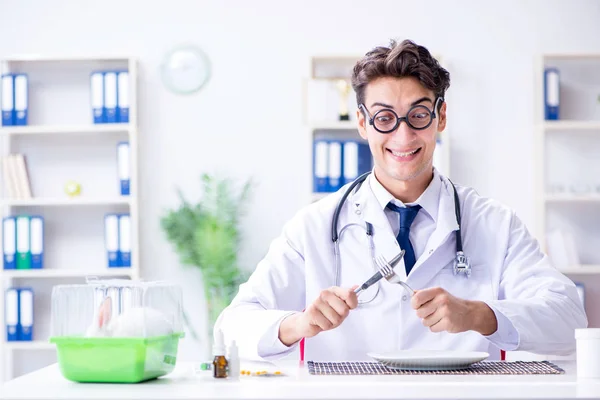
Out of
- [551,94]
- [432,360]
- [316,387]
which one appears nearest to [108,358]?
[316,387]

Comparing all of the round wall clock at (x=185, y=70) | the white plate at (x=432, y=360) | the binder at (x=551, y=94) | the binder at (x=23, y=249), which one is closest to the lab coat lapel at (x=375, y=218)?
the white plate at (x=432, y=360)

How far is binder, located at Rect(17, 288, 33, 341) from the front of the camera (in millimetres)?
4527

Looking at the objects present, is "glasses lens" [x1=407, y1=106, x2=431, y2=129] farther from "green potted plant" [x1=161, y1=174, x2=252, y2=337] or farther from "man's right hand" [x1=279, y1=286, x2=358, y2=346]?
"green potted plant" [x1=161, y1=174, x2=252, y2=337]

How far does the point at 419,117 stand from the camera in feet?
7.30

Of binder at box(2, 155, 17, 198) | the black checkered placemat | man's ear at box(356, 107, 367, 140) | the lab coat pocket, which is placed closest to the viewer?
the black checkered placemat

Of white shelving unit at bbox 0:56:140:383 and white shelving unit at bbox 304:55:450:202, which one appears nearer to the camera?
white shelving unit at bbox 304:55:450:202

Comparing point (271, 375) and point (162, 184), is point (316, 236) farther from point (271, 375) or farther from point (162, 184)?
point (162, 184)

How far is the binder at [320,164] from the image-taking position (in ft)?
14.4

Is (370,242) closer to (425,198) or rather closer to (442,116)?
(425,198)

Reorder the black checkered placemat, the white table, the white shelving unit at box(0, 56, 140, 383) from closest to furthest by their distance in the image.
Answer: the white table < the black checkered placemat < the white shelving unit at box(0, 56, 140, 383)

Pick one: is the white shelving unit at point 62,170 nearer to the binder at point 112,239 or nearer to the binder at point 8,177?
the binder at point 8,177

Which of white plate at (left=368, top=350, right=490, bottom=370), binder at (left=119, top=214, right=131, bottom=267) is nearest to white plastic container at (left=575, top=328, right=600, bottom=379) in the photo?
white plate at (left=368, top=350, right=490, bottom=370)

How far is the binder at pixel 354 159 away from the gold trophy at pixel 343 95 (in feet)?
0.47

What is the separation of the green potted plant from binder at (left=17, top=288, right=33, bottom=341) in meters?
0.81
